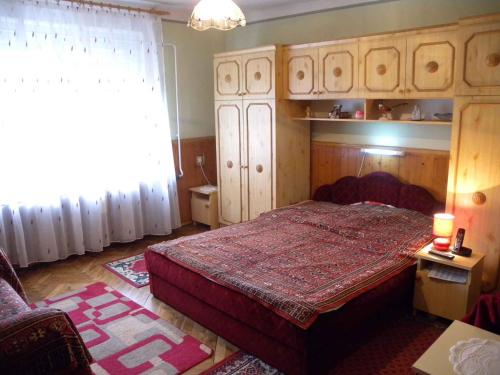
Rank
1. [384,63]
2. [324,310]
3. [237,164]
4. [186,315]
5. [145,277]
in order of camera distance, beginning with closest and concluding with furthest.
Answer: [324,310], [186,315], [384,63], [145,277], [237,164]

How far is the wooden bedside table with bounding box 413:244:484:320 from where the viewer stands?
285 cm

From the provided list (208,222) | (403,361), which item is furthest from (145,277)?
(403,361)

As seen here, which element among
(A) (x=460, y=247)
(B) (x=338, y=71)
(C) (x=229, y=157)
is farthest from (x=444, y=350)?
(C) (x=229, y=157)

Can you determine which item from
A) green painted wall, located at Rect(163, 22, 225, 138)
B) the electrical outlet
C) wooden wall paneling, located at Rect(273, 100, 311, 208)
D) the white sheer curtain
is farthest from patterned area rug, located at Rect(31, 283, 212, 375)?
green painted wall, located at Rect(163, 22, 225, 138)

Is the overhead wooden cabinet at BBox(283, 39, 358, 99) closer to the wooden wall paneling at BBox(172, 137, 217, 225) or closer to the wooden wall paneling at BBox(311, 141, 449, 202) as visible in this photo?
the wooden wall paneling at BBox(311, 141, 449, 202)

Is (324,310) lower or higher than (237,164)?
lower

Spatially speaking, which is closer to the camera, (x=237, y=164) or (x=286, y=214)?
(x=286, y=214)

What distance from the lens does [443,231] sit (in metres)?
3.07

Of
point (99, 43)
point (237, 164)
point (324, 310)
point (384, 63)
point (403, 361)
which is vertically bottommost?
point (403, 361)


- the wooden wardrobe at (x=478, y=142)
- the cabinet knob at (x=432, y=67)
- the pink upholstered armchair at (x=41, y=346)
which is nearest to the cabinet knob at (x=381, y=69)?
the cabinet knob at (x=432, y=67)

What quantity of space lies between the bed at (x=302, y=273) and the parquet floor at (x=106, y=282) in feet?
0.26

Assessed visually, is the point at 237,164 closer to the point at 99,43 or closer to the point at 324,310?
the point at 99,43

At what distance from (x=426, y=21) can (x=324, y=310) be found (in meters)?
2.75

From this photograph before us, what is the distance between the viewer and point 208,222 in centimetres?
522
